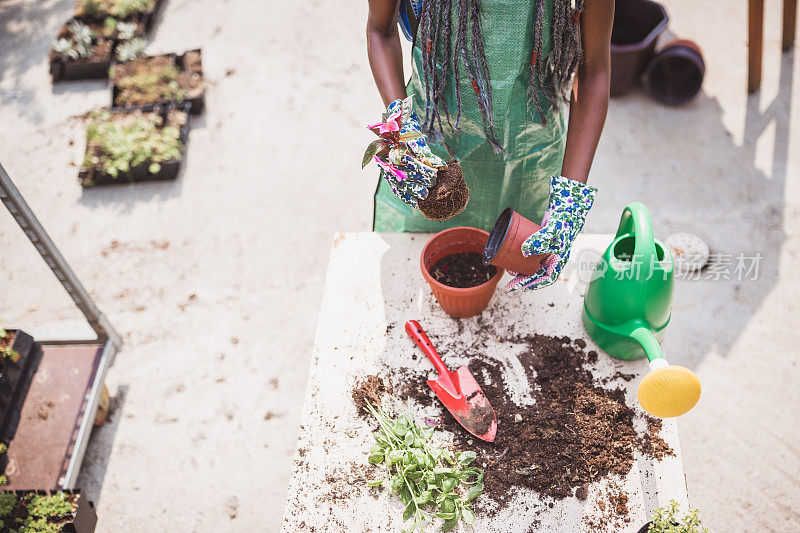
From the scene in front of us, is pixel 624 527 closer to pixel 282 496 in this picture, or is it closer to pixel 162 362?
pixel 282 496

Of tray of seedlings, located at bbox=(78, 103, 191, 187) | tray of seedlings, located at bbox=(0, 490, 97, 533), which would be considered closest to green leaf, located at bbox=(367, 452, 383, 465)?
tray of seedlings, located at bbox=(0, 490, 97, 533)

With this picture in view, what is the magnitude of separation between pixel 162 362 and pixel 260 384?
0.49 meters

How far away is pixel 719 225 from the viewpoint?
2.81m

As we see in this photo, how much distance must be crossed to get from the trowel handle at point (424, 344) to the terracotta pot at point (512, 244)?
0.92 feet

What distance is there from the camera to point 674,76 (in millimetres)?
3336

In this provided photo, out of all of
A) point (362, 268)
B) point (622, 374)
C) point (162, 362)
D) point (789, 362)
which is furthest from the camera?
point (162, 362)

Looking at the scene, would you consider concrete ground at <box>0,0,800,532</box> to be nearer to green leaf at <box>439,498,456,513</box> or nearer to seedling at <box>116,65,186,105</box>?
seedling at <box>116,65,186,105</box>

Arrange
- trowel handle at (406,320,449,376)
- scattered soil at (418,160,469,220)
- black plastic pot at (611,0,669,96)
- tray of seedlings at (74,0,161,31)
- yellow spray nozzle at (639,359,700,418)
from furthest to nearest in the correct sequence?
tray of seedlings at (74,0,161,31), black plastic pot at (611,0,669,96), trowel handle at (406,320,449,376), scattered soil at (418,160,469,220), yellow spray nozzle at (639,359,700,418)

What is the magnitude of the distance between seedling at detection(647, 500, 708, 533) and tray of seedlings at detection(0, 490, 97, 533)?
1767mm

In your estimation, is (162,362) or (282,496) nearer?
(282,496)

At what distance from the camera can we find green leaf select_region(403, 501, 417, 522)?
1232 mm

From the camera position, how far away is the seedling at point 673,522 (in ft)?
3.68

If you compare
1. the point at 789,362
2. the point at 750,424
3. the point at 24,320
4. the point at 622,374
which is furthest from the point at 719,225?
the point at 24,320

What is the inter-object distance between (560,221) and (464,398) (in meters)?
0.48
